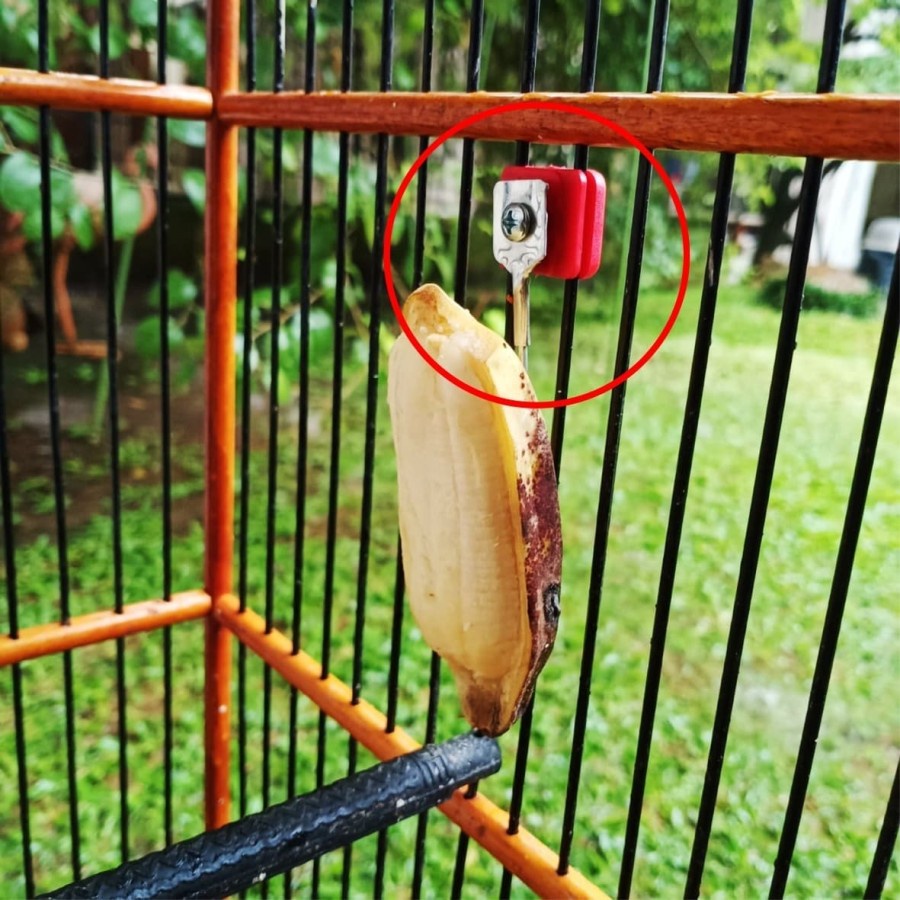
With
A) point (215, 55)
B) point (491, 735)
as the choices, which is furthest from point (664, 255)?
point (491, 735)

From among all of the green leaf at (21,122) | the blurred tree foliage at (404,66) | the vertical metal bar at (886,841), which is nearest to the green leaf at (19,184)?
the blurred tree foliage at (404,66)

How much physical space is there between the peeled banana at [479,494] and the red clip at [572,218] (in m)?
0.08

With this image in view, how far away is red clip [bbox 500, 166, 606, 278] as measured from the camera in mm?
689

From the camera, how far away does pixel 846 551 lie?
2.16 ft

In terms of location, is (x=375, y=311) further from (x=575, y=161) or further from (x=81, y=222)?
(x=81, y=222)

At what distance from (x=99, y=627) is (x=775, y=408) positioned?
95 cm

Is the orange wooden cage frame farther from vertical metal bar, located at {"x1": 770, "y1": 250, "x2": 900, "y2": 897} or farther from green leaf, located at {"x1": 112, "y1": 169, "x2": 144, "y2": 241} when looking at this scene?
green leaf, located at {"x1": 112, "y1": 169, "x2": 144, "y2": 241}

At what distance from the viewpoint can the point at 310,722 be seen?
Answer: 97.8 inches

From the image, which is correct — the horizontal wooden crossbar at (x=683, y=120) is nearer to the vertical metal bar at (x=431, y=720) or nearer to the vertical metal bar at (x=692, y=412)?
the vertical metal bar at (x=692, y=412)

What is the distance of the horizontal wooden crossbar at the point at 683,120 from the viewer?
58 cm

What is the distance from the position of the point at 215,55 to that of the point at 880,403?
0.91m

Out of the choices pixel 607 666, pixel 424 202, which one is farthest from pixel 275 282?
pixel 607 666

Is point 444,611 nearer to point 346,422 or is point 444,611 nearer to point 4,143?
point 4,143

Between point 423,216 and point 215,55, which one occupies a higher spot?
point 215,55
